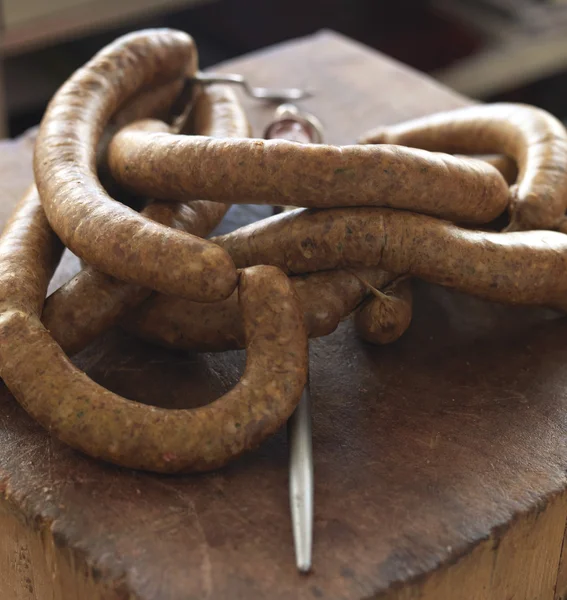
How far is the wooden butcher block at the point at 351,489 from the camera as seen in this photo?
1.23m

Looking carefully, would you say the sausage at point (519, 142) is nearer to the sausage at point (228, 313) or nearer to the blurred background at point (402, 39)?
the sausage at point (228, 313)

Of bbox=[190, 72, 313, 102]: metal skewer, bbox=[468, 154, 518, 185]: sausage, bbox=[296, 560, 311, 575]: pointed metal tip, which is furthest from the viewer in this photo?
bbox=[190, 72, 313, 102]: metal skewer

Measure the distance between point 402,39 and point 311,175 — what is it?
2942mm

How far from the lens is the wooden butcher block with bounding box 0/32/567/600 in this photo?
4.02ft

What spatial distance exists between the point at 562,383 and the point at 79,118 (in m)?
0.95

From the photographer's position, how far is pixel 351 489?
1.34 m

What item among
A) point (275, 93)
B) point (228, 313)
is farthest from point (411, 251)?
point (275, 93)

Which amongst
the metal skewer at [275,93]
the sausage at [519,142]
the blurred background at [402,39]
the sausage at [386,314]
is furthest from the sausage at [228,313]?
the blurred background at [402,39]

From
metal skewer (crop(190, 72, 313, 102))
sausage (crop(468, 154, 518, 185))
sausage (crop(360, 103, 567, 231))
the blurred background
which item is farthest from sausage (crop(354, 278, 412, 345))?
the blurred background

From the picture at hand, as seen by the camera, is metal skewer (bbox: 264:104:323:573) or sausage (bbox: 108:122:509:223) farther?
sausage (bbox: 108:122:509:223)

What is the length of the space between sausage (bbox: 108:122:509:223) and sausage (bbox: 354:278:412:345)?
14 cm

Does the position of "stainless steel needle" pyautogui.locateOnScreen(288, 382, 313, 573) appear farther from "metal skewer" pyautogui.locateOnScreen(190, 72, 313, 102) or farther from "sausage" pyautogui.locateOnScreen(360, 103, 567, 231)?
"metal skewer" pyautogui.locateOnScreen(190, 72, 313, 102)

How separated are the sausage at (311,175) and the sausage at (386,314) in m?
0.14

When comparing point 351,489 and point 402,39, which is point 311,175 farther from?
point 402,39
